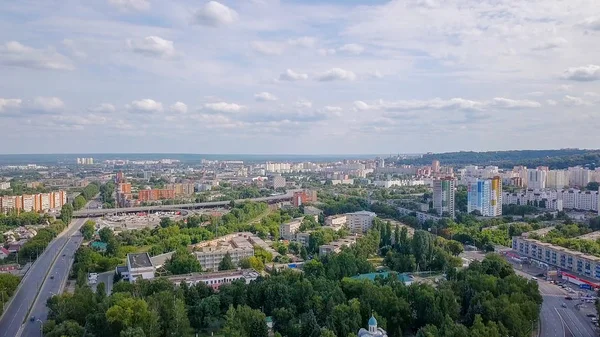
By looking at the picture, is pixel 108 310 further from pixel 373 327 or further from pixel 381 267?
pixel 381 267

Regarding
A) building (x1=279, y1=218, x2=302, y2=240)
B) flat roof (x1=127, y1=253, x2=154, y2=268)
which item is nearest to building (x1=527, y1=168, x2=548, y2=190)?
building (x1=279, y1=218, x2=302, y2=240)

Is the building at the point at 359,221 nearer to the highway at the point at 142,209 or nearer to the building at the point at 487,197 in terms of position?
the building at the point at 487,197

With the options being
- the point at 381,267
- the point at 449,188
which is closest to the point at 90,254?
the point at 381,267

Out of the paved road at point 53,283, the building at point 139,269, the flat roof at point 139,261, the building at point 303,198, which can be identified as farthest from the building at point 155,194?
the building at point 139,269

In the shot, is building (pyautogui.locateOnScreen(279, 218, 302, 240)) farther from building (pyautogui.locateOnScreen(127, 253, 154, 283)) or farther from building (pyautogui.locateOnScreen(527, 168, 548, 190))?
building (pyautogui.locateOnScreen(527, 168, 548, 190))

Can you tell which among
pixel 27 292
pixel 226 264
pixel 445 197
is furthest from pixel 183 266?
pixel 445 197
